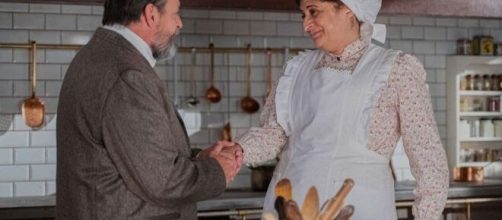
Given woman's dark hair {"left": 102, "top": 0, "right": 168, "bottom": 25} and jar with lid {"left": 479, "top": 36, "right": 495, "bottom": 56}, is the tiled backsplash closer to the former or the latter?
jar with lid {"left": 479, "top": 36, "right": 495, "bottom": 56}

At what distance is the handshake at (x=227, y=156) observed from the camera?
8.85 ft

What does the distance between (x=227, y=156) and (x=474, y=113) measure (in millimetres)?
5451

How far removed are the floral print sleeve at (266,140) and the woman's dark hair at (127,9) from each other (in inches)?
23.6

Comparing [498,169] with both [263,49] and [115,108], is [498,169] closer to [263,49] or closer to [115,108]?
[263,49]

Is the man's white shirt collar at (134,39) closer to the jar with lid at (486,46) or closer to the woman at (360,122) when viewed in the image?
the woman at (360,122)

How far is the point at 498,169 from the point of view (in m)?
8.01

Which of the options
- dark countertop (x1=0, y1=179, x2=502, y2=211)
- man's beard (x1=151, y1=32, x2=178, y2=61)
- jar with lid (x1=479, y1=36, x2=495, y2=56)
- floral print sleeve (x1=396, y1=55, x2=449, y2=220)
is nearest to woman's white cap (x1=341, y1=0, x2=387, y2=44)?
floral print sleeve (x1=396, y1=55, x2=449, y2=220)

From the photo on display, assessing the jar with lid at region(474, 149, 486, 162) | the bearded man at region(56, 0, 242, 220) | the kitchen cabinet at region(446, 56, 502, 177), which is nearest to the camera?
the bearded man at region(56, 0, 242, 220)

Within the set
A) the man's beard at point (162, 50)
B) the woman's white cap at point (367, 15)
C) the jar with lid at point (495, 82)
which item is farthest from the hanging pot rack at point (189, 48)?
the woman's white cap at point (367, 15)

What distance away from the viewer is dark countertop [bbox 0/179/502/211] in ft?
19.2

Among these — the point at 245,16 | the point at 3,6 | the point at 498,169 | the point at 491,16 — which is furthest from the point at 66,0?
the point at 498,169

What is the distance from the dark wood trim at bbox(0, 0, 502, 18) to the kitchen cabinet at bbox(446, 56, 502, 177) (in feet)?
4.06

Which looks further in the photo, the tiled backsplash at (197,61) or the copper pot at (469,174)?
the copper pot at (469,174)

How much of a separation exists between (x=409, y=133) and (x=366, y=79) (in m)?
0.22
